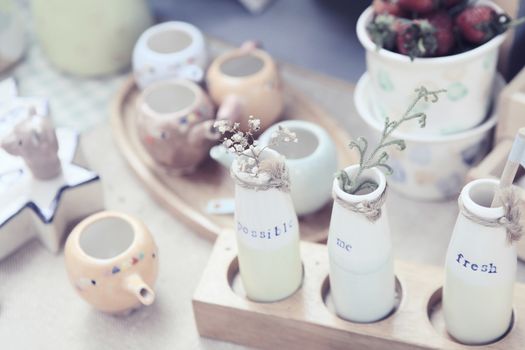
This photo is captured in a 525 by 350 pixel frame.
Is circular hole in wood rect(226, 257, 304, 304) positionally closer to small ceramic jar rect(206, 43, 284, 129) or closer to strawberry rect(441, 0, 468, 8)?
small ceramic jar rect(206, 43, 284, 129)

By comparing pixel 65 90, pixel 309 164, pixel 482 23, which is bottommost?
pixel 65 90

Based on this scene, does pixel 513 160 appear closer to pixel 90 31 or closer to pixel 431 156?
pixel 431 156

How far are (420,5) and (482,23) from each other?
0.20 feet

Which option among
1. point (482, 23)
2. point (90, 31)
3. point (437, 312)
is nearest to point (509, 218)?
point (437, 312)

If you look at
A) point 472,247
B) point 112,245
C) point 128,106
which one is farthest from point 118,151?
point 472,247

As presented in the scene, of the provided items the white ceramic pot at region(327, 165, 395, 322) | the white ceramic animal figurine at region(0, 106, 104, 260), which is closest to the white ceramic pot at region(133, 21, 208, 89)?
the white ceramic animal figurine at region(0, 106, 104, 260)

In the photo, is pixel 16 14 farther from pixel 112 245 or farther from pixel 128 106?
pixel 112 245

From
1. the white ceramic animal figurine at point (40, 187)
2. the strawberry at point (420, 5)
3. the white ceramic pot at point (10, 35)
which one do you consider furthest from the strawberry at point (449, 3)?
the white ceramic pot at point (10, 35)

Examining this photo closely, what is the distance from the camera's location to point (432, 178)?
765mm

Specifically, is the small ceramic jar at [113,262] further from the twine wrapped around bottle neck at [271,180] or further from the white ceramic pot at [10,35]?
the white ceramic pot at [10,35]

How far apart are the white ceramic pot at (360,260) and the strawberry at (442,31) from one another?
0.22 meters

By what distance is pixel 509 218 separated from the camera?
50 centimetres

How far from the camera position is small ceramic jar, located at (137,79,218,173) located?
2.53 feet

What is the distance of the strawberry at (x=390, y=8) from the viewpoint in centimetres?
72
